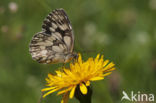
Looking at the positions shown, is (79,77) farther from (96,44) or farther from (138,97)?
(96,44)

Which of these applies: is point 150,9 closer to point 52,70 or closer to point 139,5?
point 139,5

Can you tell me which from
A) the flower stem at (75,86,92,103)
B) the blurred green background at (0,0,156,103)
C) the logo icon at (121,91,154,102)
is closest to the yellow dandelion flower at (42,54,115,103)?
the flower stem at (75,86,92,103)

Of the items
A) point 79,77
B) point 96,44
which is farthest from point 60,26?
point 96,44

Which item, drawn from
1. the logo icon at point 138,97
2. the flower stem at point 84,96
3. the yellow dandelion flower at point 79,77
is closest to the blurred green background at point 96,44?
the logo icon at point 138,97

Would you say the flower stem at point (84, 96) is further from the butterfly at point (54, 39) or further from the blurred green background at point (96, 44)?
the blurred green background at point (96, 44)

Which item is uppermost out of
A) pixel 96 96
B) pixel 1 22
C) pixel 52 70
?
pixel 1 22

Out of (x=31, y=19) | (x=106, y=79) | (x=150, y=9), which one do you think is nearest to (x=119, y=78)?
(x=106, y=79)
